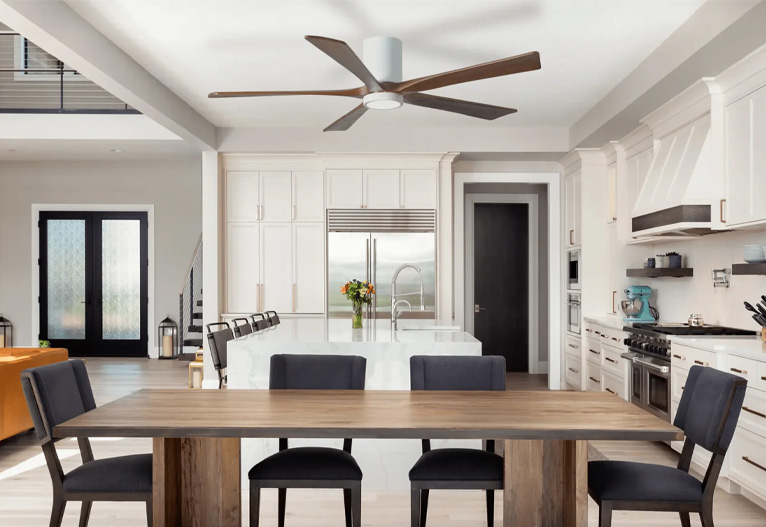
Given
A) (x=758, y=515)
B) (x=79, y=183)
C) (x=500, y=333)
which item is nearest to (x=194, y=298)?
(x=79, y=183)

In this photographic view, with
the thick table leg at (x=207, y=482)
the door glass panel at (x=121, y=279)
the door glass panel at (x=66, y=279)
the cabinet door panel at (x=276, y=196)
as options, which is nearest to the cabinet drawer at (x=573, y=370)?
the cabinet door panel at (x=276, y=196)

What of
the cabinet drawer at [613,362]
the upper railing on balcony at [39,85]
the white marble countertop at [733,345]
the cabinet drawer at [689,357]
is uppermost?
the upper railing on balcony at [39,85]

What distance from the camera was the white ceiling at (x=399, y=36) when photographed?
12.1 feet

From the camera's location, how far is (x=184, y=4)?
3678 millimetres

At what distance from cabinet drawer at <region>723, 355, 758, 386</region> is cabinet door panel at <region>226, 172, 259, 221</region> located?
4948 mm

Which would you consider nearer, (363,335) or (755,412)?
(755,412)

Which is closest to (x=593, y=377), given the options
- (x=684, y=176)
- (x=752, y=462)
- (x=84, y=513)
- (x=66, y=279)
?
(x=684, y=176)

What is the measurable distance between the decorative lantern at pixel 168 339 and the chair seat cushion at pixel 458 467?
7.55 metres

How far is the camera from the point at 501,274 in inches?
344

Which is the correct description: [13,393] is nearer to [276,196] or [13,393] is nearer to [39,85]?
[276,196]

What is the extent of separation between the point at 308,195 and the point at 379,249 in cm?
101

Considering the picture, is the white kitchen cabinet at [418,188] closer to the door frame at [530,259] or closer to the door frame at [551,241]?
the door frame at [551,241]

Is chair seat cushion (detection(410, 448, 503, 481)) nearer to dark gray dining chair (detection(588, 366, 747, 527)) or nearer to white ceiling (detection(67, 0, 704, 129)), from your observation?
dark gray dining chair (detection(588, 366, 747, 527))

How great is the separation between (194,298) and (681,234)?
6837mm
